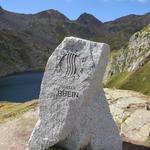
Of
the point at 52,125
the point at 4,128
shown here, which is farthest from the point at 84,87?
the point at 4,128

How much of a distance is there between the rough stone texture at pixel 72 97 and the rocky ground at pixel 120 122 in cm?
363

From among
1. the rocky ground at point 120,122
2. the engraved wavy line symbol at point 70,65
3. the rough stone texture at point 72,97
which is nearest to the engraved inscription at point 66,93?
the rough stone texture at point 72,97

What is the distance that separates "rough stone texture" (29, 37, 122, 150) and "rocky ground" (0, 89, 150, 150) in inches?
143

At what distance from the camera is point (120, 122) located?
39.2 meters

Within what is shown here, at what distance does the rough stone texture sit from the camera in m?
28.1

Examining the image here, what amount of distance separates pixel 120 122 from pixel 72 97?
12023mm

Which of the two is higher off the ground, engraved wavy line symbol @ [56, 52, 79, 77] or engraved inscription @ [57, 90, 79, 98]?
engraved wavy line symbol @ [56, 52, 79, 77]

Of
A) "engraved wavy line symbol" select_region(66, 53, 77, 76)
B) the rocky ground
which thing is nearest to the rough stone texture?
"engraved wavy line symbol" select_region(66, 53, 77, 76)

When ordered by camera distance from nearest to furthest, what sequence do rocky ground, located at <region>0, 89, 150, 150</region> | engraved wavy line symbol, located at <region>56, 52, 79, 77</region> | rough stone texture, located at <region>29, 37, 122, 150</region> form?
rough stone texture, located at <region>29, 37, 122, 150</region>
engraved wavy line symbol, located at <region>56, 52, 79, 77</region>
rocky ground, located at <region>0, 89, 150, 150</region>

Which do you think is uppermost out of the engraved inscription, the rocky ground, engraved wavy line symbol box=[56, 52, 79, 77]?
engraved wavy line symbol box=[56, 52, 79, 77]

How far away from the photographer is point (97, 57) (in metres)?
28.0

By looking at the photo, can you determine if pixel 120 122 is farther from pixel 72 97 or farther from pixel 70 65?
pixel 70 65

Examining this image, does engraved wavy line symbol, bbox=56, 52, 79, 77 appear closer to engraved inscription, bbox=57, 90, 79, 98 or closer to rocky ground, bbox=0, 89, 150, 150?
engraved inscription, bbox=57, 90, 79, 98

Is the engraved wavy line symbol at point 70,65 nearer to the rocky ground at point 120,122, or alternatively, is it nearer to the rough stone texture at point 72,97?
the rough stone texture at point 72,97
